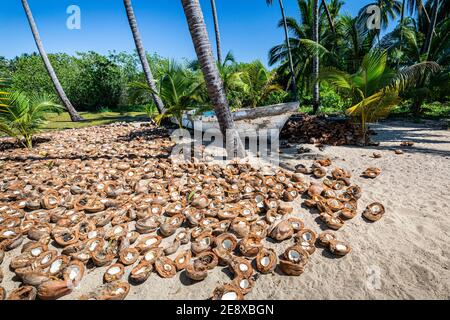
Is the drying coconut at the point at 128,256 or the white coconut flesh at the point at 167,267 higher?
the drying coconut at the point at 128,256

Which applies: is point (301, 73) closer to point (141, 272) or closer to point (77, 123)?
point (77, 123)

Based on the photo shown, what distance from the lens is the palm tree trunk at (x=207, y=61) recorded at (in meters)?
2.94

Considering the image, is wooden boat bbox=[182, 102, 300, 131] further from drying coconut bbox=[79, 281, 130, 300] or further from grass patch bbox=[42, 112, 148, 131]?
grass patch bbox=[42, 112, 148, 131]

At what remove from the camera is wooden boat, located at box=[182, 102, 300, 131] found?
6070 mm

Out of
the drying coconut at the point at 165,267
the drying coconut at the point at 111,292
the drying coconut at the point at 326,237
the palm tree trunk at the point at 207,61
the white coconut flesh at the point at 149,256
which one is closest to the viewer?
the drying coconut at the point at 111,292

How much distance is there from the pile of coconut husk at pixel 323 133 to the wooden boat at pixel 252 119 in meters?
0.47

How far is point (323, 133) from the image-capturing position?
17.4 feet

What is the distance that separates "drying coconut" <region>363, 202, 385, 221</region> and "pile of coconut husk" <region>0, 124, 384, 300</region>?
14 mm

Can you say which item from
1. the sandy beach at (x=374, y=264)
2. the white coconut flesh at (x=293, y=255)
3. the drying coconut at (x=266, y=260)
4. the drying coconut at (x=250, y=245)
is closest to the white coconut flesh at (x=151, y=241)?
the sandy beach at (x=374, y=264)

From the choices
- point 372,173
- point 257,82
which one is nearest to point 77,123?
point 257,82

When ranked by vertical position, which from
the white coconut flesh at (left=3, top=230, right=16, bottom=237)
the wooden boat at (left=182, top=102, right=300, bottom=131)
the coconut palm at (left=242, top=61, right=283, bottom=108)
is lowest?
the white coconut flesh at (left=3, top=230, right=16, bottom=237)

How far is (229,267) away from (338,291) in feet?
2.63

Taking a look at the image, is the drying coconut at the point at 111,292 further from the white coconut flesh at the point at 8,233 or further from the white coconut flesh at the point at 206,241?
the white coconut flesh at the point at 8,233

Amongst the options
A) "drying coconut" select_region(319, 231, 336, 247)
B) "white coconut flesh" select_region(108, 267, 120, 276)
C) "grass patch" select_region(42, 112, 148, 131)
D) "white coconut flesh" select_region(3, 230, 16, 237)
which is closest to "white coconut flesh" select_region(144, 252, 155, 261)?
"white coconut flesh" select_region(108, 267, 120, 276)
